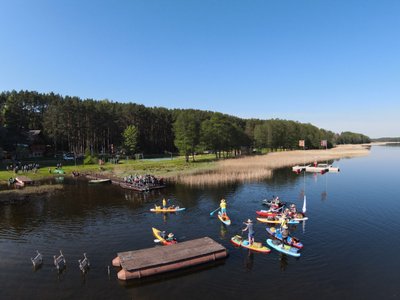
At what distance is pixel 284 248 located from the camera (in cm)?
2867

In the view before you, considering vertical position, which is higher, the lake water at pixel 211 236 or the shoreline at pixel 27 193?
the shoreline at pixel 27 193

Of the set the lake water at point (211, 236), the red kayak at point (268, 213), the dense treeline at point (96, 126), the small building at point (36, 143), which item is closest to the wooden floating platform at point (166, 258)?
the lake water at point (211, 236)

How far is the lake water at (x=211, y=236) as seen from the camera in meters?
22.2

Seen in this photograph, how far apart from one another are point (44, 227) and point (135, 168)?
5869cm

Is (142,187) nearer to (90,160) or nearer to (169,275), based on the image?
(169,275)

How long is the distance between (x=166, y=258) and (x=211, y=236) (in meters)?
9.34

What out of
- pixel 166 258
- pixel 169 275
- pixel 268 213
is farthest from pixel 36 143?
pixel 169 275

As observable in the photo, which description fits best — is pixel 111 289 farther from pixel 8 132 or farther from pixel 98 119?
pixel 98 119

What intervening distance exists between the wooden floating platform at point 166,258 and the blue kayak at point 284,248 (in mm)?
5168

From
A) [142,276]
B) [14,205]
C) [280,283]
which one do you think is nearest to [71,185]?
[14,205]

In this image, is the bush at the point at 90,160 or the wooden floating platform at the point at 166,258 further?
the bush at the point at 90,160

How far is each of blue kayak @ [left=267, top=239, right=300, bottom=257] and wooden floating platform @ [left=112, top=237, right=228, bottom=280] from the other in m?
5.17

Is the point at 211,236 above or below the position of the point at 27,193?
below

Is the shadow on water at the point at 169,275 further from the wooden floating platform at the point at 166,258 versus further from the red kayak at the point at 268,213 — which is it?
the red kayak at the point at 268,213
